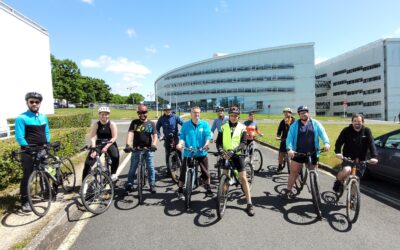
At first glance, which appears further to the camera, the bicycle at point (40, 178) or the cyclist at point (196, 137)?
the cyclist at point (196, 137)

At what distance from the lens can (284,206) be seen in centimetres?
531

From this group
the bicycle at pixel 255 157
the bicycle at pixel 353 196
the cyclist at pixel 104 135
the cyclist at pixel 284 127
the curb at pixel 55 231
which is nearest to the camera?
the curb at pixel 55 231

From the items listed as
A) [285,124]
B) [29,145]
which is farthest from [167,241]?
[285,124]

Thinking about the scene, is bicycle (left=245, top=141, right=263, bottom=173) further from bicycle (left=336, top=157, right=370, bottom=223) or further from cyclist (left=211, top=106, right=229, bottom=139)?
bicycle (left=336, top=157, right=370, bottom=223)

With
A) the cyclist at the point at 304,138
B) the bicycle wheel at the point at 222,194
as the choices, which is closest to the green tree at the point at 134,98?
the cyclist at the point at 304,138

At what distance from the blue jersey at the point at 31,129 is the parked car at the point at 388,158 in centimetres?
732

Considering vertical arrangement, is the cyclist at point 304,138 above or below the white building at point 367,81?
below

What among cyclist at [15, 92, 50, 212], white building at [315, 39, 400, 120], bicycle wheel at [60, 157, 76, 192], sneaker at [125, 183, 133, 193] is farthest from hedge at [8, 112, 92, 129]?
white building at [315, 39, 400, 120]

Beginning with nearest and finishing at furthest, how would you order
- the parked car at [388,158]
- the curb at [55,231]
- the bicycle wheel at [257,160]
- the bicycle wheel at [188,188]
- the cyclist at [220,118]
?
the curb at [55,231]
the bicycle wheel at [188,188]
the parked car at [388,158]
the cyclist at [220,118]
the bicycle wheel at [257,160]

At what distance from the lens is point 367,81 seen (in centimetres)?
6731

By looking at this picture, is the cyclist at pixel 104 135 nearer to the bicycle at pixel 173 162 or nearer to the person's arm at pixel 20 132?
the person's arm at pixel 20 132

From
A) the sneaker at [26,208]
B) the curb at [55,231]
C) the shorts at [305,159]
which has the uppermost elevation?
the shorts at [305,159]

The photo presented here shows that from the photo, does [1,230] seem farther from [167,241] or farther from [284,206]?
[284,206]

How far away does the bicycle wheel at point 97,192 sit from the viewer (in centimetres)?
495
